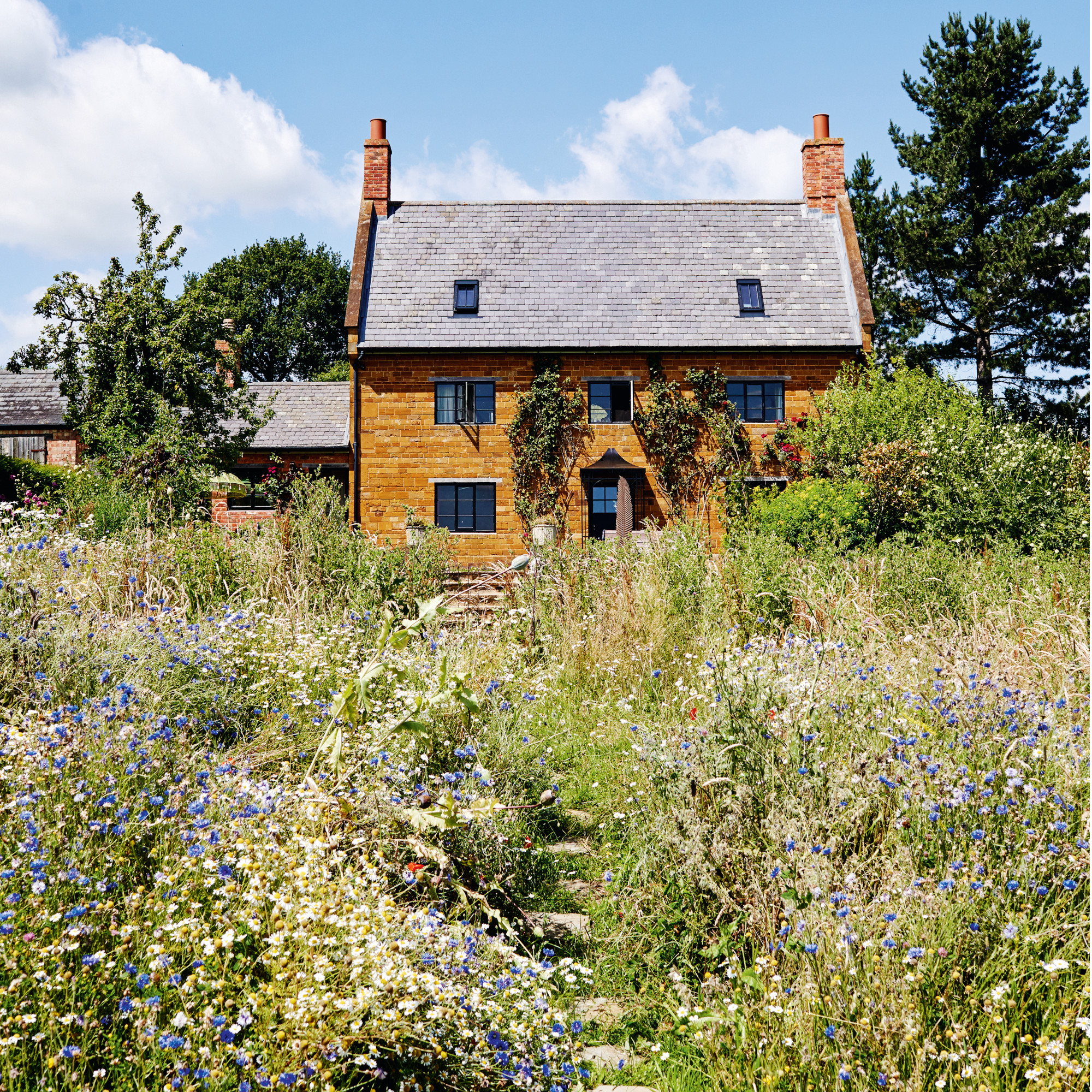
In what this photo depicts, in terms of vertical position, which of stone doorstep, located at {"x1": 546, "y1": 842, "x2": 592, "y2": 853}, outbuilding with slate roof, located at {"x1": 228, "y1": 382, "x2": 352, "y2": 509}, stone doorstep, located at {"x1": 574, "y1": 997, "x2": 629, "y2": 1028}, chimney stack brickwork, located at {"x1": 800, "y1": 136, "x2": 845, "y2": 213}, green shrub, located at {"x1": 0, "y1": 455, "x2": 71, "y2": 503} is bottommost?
stone doorstep, located at {"x1": 574, "y1": 997, "x2": 629, "y2": 1028}

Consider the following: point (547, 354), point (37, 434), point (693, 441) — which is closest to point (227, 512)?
point (547, 354)

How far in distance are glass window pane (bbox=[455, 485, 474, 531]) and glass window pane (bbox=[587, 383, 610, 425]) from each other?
9.86 ft

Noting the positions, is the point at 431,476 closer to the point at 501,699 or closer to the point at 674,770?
the point at 501,699

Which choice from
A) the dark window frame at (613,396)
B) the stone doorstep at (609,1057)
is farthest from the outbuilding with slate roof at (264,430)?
the stone doorstep at (609,1057)

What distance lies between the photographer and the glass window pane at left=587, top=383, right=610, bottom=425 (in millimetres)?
18422

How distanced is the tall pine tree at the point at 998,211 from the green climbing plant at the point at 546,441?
35.8 feet

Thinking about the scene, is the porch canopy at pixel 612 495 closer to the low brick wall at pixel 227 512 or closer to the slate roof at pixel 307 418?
the low brick wall at pixel 227 512

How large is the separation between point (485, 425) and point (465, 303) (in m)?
2.85

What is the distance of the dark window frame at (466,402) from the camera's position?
60.5 ft

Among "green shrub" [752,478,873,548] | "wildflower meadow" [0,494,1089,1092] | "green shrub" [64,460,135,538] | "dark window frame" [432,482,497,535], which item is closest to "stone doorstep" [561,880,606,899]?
"wildflower meadow" [0,494,1089,1092]

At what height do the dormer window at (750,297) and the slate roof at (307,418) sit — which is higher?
the dormer window at (750,297)

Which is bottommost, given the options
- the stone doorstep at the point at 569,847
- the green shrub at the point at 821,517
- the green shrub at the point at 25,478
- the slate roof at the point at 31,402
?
the stone doorstep at the point at 569,847

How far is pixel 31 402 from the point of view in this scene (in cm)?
A: 2912

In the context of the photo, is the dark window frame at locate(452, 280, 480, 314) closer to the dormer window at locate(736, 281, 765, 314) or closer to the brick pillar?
the dormer window at locate(736, 281, 765, 314)
